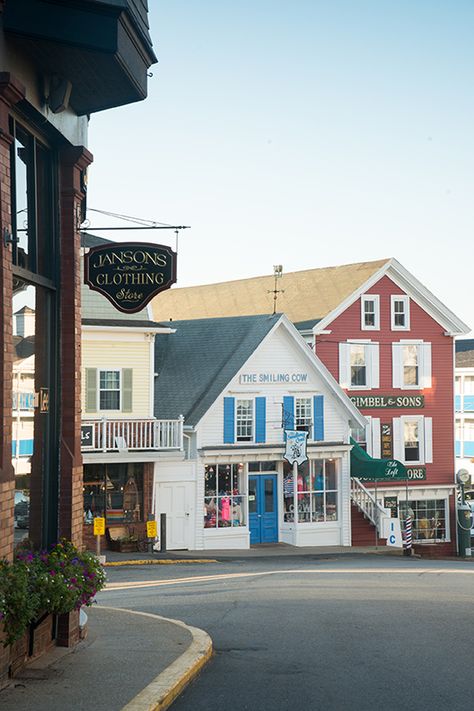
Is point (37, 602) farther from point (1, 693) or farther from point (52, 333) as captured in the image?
point (52, 333)

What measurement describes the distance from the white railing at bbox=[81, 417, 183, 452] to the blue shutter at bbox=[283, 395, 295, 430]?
475 cm

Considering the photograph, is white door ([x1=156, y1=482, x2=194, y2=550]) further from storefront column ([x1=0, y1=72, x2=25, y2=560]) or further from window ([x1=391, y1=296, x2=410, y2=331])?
storefront column ([x1=0, y1=72, x2=25, y2=560])

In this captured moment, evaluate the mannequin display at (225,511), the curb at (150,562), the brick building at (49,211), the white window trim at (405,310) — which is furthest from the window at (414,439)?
the brick building at (49,211)

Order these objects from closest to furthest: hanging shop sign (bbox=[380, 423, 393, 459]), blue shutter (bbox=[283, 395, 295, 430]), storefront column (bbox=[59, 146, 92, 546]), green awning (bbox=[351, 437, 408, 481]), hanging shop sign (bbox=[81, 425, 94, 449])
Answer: storefront column (bbox=[59, 146, 92, 546]) < hanging shop sign (bbox=[81, 425, 94, 449]) < blue shutter (bbox=[283, 395, 295, 430]) < green awning (bbox=[351, 437, 408, 481]) < hanging shop sign (bbox=[380, 423, 393, 459])

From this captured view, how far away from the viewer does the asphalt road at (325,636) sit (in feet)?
31.5

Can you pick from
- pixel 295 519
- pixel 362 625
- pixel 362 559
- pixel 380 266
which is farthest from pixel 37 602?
pixel 380 266

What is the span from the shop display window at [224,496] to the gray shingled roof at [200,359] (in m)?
2.07

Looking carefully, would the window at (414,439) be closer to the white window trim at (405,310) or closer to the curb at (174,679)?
the white window trim at (405,310)

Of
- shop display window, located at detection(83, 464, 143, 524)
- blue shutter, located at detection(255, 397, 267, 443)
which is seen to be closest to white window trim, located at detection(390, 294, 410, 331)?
blue shutter, located at detection(255, 397, 267, 443)

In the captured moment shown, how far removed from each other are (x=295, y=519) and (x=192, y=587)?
16.5m

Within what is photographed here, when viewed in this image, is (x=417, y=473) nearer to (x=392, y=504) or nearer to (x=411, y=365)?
(x=392, y=504)

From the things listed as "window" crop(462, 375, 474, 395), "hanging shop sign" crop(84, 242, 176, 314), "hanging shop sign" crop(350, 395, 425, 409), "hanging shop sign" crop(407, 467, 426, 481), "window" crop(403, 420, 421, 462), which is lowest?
"hanging shop sign" crop(407, 467, 426, 481)

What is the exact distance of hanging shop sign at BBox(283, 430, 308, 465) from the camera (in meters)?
35.8

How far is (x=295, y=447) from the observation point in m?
35.8
